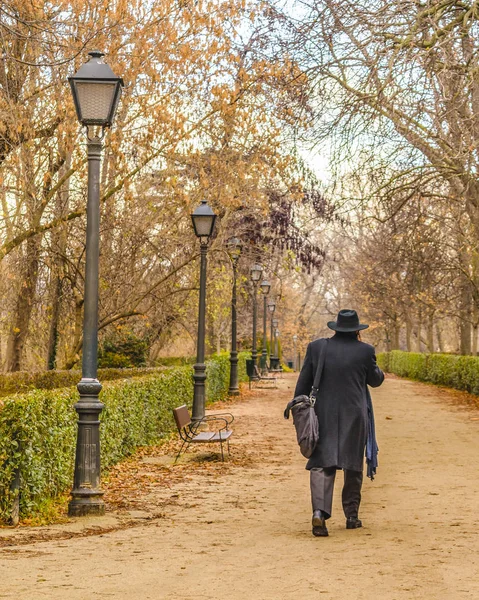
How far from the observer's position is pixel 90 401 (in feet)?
31.7

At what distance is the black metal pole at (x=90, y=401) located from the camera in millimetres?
9438

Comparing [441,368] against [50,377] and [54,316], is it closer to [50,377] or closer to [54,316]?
[54,316]

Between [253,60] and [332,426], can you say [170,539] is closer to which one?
[332,426]

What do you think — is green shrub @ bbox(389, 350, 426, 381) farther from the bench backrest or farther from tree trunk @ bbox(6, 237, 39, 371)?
the bench backrest

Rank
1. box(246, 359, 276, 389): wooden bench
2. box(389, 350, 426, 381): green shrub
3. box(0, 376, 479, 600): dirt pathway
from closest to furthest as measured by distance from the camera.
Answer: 1. box(0, 376, 479, 600): dirt pathway
2. box(246, 359, 276, 389): wooden bench
3. box(389, 350, 426, 381): green shrub

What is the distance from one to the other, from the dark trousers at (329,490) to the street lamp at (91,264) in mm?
2454

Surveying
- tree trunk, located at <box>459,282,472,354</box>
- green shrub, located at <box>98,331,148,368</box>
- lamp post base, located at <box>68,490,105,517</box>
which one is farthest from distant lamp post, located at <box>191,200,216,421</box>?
tree trunk, located at <box>459,282,472,354</box>

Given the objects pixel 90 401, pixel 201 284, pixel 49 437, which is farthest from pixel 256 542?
pixel 201 284

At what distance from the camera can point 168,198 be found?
72.7ft

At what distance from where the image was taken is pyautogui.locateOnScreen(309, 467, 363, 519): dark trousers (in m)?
7.98

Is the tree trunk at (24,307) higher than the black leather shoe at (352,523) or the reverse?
higher

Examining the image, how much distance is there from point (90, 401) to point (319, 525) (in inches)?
113

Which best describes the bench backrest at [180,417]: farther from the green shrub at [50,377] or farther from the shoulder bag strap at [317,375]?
the green shrub at [50,377]

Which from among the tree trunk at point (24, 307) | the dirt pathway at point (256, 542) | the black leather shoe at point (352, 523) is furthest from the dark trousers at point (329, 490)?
the tree trunk at point (24, 307)
